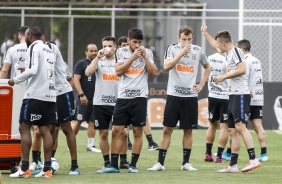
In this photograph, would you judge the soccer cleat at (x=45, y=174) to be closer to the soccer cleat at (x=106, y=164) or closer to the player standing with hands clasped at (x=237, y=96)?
the soccer cleat at (x=106, y=164)

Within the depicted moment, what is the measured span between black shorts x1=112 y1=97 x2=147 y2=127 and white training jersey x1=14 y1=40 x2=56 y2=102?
127 centimetres

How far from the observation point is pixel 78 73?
19047 millimetres

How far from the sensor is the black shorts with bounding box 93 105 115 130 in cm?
1559

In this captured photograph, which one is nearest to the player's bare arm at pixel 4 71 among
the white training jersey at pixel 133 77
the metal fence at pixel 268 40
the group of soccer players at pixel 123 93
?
the group of soccer players at pixel 123 93

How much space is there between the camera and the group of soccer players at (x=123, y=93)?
46.5 ft

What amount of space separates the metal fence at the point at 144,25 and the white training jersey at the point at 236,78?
10.9 meters

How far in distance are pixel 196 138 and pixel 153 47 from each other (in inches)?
227

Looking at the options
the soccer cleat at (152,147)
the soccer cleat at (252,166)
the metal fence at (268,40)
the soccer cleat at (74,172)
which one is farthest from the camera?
the metal fence at (268,40)

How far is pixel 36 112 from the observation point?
556 inches

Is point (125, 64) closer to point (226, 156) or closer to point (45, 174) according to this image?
point (45, 174)

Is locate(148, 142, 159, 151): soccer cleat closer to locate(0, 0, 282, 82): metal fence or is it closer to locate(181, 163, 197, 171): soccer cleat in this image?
locate(181, 163, 197, 171): soccer cleat

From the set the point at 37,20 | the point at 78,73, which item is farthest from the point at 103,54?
the point at 37,20

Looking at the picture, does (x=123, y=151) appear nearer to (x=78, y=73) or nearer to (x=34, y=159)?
(x=34, y=159)

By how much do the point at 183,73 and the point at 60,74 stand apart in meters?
2.10
